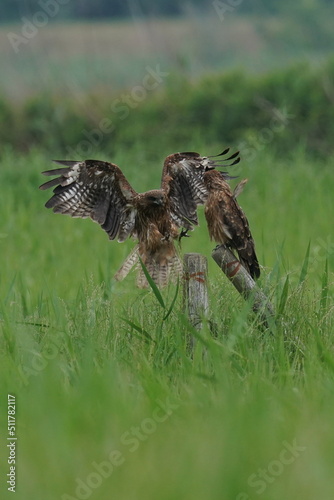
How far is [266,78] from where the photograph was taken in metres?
13.5

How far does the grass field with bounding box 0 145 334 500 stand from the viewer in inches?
115

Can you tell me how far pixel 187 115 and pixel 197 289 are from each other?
909 cm

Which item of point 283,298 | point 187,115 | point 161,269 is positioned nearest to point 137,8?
point 187,115

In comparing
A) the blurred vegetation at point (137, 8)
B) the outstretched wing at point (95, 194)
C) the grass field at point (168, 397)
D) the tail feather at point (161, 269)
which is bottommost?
the grass field at point (168, 397)

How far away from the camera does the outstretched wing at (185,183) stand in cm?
542

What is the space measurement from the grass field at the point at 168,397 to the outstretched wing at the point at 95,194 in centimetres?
40

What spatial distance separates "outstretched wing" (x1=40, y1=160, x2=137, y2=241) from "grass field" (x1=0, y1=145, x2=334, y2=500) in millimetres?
403

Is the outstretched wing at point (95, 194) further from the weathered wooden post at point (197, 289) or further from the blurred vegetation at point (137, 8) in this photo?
the blurred vegetation at point (137, 8)

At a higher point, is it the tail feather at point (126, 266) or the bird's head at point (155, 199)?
the bird's head at point (155, 199)

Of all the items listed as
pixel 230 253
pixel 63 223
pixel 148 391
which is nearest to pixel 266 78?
pixel 63 223

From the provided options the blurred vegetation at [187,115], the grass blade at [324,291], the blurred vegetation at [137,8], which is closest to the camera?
the grass blade at [324,291]

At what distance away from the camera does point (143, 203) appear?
5371mm

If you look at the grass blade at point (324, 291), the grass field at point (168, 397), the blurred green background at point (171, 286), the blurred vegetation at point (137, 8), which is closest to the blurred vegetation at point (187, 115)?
the blurred green background at point (171, 286)

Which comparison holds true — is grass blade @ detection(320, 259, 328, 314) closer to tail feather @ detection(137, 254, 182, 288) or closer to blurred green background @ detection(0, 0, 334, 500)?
blurred green background @ detection(0, 0, 334, 500)
